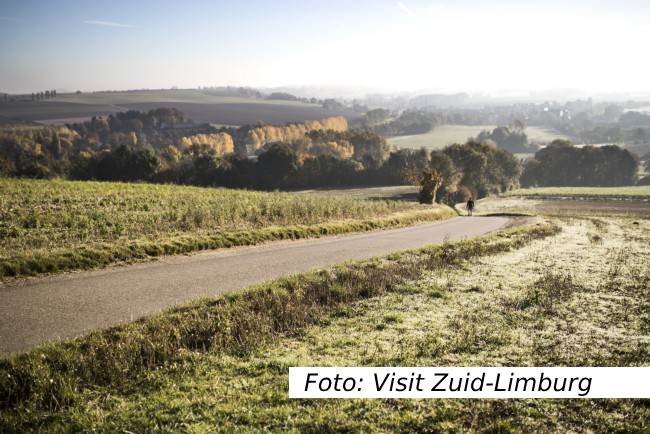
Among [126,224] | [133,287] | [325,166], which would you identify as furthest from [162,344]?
[325,166]

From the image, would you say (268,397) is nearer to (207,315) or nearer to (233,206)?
(207,315)

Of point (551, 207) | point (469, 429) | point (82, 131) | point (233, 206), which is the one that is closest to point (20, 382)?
point (469, 429)

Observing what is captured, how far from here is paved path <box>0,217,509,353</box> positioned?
1009 cm

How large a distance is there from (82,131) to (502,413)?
196 metres

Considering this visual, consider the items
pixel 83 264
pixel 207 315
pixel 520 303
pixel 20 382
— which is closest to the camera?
pixel 20 382

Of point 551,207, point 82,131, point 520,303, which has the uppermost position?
point 82,131

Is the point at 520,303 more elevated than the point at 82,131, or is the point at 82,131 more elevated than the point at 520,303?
the point at 82,131

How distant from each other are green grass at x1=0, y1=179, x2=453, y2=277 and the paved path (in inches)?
32.9

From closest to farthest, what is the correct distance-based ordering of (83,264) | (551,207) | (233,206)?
(83,264)
(233,206)
(551,207)

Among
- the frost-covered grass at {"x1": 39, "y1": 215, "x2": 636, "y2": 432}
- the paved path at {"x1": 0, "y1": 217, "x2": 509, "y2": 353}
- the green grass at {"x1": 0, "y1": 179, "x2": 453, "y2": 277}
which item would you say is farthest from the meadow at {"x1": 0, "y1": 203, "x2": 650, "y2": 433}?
the green grass at {"x1": 0, "y1": 179, "x2": 453, "y2": 277}

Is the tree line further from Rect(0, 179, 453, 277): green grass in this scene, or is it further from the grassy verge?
the grassy verge

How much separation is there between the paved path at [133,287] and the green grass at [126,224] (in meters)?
0.83

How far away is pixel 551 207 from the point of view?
6538 centimetres

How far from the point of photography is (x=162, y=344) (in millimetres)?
8891
